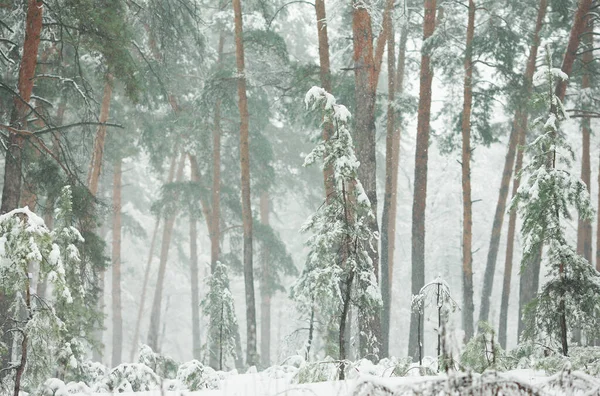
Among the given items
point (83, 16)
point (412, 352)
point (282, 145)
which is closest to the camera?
point (83, 16)

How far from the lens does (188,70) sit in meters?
20.5

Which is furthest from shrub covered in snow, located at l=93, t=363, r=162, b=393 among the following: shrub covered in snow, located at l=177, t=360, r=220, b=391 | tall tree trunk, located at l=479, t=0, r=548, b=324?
tall tree trunk, located at l=479, t=0, r=548, b=324

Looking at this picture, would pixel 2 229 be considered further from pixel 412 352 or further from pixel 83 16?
pixel 412 352

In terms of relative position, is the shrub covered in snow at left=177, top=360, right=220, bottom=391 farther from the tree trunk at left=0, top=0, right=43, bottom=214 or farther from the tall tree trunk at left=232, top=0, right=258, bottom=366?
the tall tree trunk at left=232, top=0, right=258, bottom=366

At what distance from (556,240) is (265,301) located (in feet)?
73.0

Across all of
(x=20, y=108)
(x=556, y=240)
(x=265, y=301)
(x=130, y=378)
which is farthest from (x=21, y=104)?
(x=265, y=301)

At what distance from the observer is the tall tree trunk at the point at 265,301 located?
24094 mm

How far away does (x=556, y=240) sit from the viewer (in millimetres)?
5977

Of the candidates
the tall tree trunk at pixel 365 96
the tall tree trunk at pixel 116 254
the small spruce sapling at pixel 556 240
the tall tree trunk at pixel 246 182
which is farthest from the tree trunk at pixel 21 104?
the tall tree trunk at pixel 116 254

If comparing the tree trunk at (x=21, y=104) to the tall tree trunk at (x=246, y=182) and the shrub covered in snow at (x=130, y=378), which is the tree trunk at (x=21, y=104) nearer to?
the shrub covered in snow at (x=130, y=378)

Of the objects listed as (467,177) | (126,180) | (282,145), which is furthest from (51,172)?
(126,180)

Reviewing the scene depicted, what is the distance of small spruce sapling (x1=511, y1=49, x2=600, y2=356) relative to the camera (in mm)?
5934

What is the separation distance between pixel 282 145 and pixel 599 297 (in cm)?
2292

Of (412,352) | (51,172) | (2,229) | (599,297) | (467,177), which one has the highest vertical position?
(467,177)
